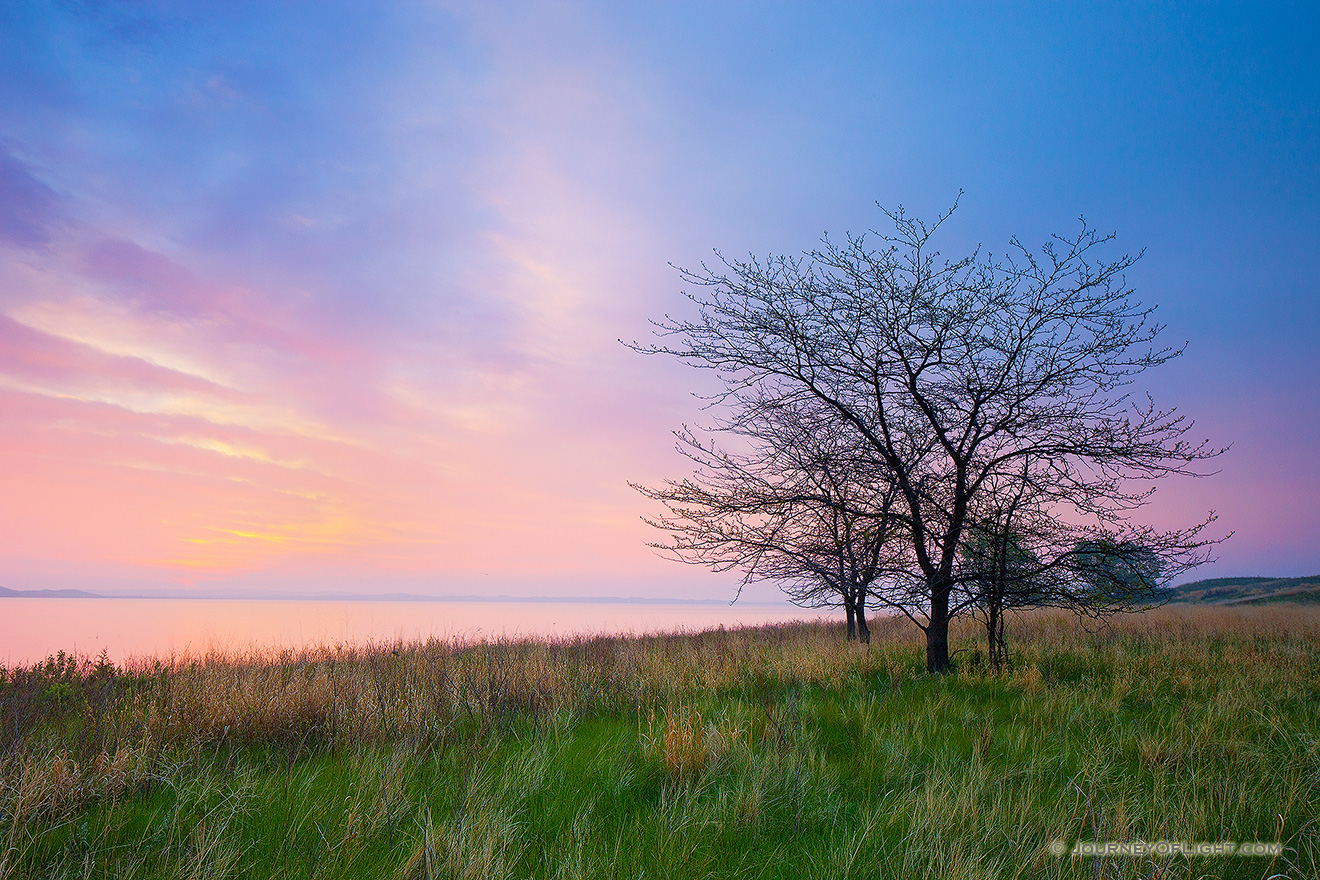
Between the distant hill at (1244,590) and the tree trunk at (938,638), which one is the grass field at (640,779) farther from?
the distant hill at (1244,590)

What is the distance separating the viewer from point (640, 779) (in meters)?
4.15

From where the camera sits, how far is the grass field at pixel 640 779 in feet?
9.80

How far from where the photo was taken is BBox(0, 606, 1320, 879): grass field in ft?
9.80

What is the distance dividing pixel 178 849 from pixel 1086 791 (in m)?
5.63

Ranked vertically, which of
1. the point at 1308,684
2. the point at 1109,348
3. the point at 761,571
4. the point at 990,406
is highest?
the point at 1109,348

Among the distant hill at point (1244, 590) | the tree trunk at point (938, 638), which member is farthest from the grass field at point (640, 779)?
the distant hill at point (1244, 590)

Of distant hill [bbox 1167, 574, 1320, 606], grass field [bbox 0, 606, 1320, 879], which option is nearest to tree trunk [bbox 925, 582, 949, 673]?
grass field [bbox 0, 606, 1320, 879]

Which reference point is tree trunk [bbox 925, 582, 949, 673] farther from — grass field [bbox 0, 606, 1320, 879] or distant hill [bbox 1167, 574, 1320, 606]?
distant hill [bbox 1167, 574, 1320, 606]

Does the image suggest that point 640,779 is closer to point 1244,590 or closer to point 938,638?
point 938,638

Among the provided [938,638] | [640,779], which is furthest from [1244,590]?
[640,779]

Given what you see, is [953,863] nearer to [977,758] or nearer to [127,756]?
[977,758]

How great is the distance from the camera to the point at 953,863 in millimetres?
2758

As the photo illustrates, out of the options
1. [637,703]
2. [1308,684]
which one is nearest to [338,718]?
[637,703]

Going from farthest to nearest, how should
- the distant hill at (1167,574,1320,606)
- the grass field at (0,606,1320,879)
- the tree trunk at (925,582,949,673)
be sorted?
the distant hill at (1167,574,1320,606) < the tree trunk at (925,582,949,673) < the grass field at (0,606,1320,879)
